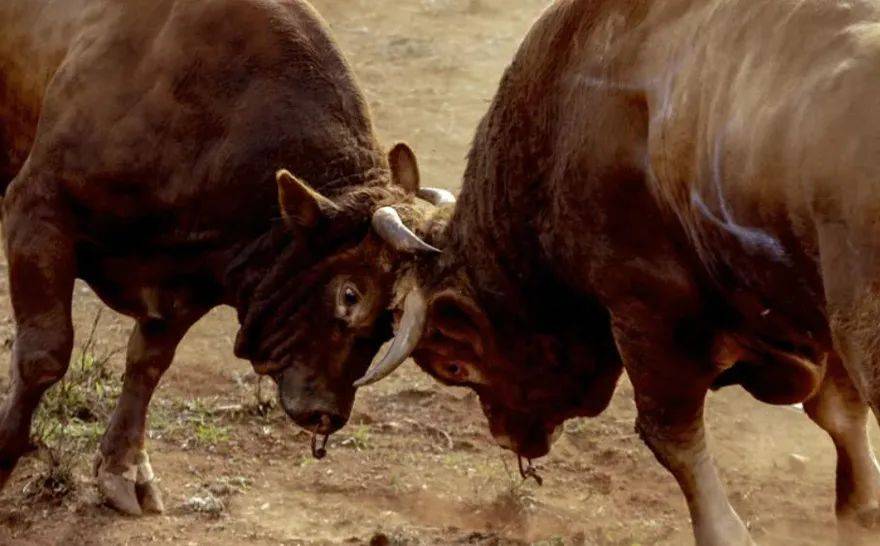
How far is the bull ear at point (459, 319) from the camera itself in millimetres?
5680

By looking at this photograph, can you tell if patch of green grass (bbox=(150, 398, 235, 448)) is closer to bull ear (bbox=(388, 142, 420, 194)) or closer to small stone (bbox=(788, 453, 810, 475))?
bull ear (bbox=(388, 142, 420, 194))

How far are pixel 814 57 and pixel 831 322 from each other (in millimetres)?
634

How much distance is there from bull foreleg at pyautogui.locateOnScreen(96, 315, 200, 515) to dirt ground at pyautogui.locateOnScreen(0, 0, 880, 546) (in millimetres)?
80

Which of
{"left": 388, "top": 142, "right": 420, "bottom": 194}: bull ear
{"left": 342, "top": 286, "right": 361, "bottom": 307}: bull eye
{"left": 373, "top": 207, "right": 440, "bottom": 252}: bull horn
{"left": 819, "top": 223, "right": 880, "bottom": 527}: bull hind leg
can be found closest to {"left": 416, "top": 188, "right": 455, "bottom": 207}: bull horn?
{"left": 388, "top": 142, "right": 420, "bottom": 194}: bull ear

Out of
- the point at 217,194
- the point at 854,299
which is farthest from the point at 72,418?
the point at 854,299

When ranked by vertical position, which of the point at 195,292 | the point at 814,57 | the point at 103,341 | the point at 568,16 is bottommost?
the point at 103,341

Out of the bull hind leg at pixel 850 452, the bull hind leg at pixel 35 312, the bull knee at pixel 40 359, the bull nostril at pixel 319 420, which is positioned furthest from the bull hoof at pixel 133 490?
the bull hind leg at pixel 850 452

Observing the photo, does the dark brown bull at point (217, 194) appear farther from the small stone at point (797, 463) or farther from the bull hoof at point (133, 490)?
the small stone at point (797, 463)

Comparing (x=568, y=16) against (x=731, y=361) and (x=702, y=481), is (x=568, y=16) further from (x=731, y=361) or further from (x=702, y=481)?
(x=702, y=481)

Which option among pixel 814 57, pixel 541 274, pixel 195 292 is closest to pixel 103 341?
pixel 195 292

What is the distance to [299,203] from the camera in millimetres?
5773

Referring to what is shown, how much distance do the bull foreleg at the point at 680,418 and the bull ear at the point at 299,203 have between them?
51.0 inches

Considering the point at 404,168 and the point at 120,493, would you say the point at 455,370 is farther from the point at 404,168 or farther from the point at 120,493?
the point at 120,493

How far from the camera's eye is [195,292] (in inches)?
248
